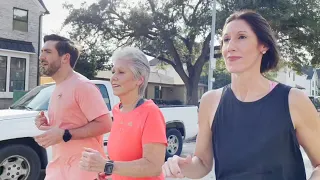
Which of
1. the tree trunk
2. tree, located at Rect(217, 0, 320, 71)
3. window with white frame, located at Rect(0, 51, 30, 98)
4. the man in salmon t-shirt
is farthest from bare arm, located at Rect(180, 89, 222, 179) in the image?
the tree trunk

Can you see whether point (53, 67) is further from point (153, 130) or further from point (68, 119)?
point (153, 130)

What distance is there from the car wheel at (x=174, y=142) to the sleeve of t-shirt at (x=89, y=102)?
563 centimetres

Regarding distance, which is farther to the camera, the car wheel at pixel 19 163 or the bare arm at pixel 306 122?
the car wheel at pixel 19 163

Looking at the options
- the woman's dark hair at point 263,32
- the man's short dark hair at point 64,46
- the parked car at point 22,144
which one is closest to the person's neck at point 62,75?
the man's short dark hair at point 64,46

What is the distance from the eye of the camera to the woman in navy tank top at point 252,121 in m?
1.66

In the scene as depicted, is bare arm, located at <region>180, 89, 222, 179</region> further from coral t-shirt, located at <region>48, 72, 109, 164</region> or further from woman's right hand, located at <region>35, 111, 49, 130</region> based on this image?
woman's right hand, located at <region>35, 111, 49, 130</region>

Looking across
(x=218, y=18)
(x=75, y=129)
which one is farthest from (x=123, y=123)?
(x=218, y=18)

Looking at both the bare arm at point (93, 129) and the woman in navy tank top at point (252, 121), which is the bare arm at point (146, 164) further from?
the bare arm at point (93, 129)

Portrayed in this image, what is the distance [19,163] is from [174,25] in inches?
770

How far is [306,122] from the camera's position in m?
1.68

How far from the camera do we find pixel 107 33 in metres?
26.1

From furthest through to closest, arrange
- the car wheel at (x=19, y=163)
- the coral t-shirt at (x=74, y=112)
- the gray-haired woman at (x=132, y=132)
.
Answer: the car wheel at (x=19, y=163) → the coral t-shirt at (x=74, y=112) → the gray-haired woman at (x=132, y=132)

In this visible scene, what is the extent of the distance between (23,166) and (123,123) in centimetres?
383

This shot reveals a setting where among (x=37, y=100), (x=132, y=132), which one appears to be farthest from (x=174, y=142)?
(x=132, y=132)
